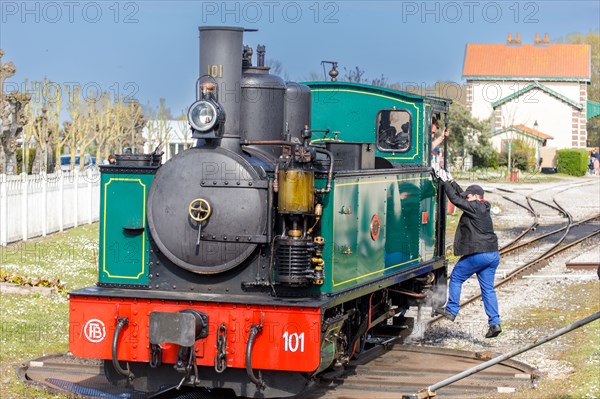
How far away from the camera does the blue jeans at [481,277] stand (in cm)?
1151

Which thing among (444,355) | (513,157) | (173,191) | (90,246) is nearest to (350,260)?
(173,191)

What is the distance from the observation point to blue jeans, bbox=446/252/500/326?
1151 centimetres

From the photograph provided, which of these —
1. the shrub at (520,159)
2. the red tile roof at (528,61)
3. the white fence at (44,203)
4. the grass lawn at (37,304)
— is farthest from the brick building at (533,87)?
the grass lawn at (37,304)

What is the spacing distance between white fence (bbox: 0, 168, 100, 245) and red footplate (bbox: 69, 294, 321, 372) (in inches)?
457

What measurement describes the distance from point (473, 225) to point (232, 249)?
414 centimetres

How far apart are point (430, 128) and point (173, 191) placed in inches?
155

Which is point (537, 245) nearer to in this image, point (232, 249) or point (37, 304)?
point (37, 304)

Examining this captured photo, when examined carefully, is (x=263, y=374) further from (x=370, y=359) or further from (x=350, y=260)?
(x=370, y=359)

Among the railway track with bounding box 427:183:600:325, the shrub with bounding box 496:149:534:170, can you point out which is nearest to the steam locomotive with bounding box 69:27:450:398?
the railway track with bounding box 427:183:600:325

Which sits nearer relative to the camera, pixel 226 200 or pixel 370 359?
pixel 226 200

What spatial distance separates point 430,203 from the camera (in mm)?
11562

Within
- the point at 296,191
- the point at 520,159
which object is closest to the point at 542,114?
the point at 520,159

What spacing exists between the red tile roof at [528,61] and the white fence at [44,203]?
5069cm

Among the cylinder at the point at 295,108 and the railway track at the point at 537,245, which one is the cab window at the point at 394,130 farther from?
the railway track at the point at 537,245
